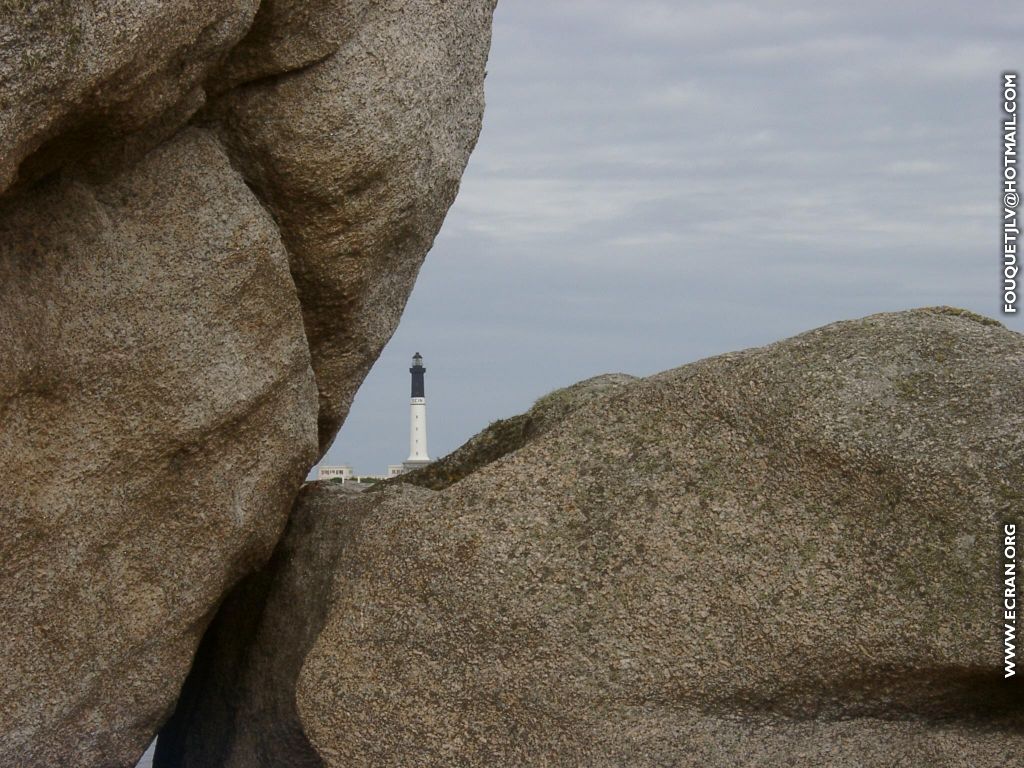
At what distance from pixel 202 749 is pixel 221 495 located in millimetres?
2815

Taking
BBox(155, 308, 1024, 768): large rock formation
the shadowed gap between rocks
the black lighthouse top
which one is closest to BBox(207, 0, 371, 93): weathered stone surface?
BBox(155, 308, 1024, 768): large rock formation

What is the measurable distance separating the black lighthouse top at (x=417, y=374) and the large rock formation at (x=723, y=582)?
126 feet

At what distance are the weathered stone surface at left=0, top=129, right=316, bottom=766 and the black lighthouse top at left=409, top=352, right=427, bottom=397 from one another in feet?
A: 124

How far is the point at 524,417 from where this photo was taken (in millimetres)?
10609

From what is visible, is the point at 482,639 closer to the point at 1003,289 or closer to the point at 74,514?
the point at 74,514

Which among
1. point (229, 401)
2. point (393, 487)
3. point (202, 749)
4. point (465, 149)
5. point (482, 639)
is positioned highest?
point (465, 149)

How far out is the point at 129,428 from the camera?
852 cm

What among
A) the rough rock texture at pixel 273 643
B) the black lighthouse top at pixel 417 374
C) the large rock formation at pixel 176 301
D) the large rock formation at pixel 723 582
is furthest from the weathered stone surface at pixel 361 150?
the black lighthouse top at pixel 417 374

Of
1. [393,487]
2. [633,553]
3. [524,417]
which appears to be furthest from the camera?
[524,417]

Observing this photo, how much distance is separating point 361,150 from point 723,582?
3.64m

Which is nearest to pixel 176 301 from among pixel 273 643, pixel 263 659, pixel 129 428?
pixel 129 428

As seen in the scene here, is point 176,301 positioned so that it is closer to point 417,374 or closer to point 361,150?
point 361,150

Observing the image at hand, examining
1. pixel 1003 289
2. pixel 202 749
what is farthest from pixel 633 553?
pixel 202 749

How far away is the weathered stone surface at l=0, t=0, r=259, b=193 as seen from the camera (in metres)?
7.00
